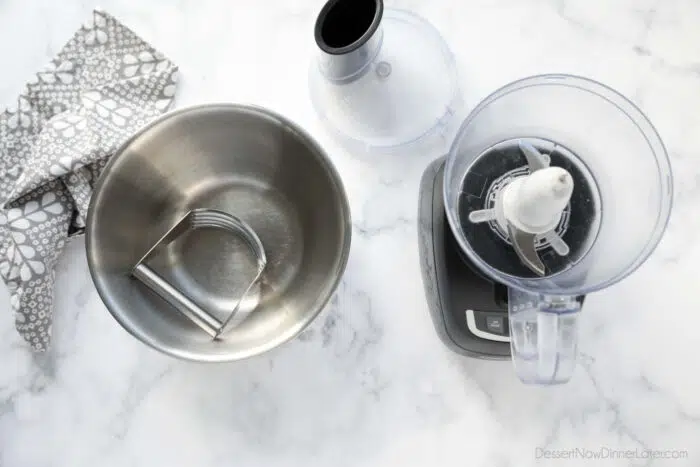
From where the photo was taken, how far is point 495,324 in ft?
1.80

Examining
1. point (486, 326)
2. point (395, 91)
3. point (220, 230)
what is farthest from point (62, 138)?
point (486, 326)

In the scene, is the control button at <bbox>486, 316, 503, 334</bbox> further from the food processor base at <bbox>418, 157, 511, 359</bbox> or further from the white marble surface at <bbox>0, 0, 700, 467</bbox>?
the white marble surface at <bbox>0, 0, 700, 467</bbox>

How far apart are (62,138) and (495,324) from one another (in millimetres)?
438

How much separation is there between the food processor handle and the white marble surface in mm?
173

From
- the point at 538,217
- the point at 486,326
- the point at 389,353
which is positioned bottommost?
the point at 389,353

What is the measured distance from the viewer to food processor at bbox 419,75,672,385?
1.59 ft

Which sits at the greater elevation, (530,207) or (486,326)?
(530,207)

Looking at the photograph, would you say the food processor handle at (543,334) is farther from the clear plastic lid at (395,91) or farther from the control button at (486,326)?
the clear plastic lid at (395,91)

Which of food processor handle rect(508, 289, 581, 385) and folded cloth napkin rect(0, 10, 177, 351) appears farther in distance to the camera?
folded cloth napkin rect(0, 10, 177, 351)

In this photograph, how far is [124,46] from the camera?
71 cm

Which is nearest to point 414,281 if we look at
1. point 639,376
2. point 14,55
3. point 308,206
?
point 308,206

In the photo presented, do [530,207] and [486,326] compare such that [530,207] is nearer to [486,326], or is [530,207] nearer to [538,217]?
[538,217]

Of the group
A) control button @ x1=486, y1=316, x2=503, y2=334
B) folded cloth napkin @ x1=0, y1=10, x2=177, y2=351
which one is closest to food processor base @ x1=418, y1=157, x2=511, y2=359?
control button @ x1=486, y1=316, x2=503, y2=334

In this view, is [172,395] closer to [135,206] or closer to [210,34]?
[135,206]
